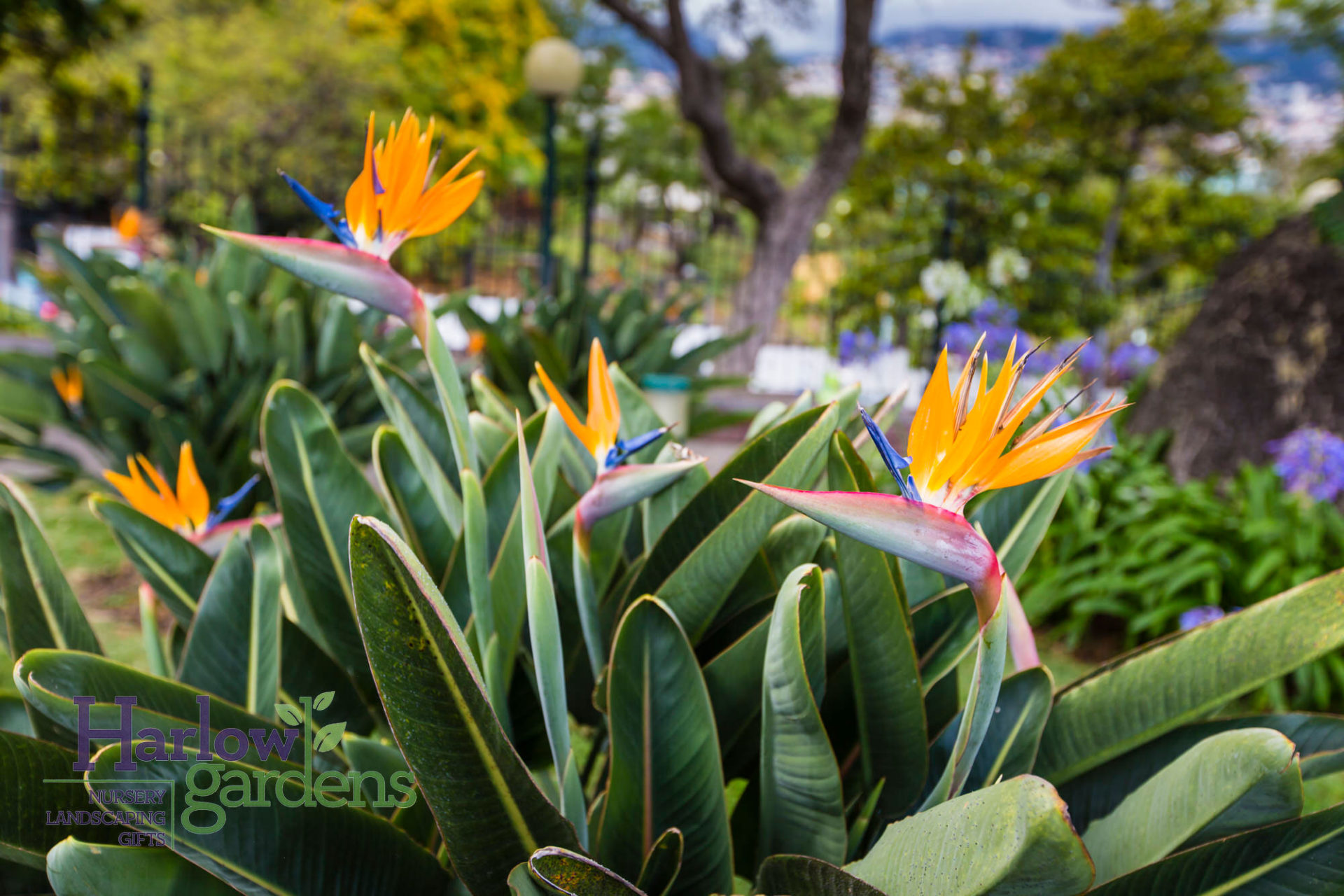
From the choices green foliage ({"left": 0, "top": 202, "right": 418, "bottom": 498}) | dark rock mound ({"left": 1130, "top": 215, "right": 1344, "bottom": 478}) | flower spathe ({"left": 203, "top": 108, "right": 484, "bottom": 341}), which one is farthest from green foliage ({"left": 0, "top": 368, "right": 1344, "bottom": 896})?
dark rock mound ({"left": 1130, "top": 215, "right": 1344, "bottom": 478})

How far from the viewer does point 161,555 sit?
0.86 m

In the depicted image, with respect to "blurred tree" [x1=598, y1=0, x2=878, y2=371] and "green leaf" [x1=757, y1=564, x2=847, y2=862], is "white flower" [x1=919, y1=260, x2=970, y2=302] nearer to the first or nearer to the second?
"blurred tree" [x1=598, y1=0, x2=878, y2=371]

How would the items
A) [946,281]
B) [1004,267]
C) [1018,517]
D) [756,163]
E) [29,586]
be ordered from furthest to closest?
1. [756,163]
2. [1004,267]
3. [946,281]
4. [1018,517]
5. [29,586]

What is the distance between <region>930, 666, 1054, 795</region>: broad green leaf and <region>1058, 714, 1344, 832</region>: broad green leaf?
0.02 m

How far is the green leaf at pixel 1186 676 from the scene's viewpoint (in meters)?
0.65

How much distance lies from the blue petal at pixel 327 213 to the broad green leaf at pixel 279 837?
0.36 metres

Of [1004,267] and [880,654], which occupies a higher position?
[1004,267]

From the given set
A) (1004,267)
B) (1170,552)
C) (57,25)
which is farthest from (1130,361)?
(57,25)

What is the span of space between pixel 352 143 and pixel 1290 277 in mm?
10488

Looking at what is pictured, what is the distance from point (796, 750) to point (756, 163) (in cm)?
745

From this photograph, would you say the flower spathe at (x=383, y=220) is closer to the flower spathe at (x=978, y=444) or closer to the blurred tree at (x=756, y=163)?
the flower spathe at (x=978, y=444)

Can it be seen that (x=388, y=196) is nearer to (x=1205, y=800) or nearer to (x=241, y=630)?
(x=241, y=630)

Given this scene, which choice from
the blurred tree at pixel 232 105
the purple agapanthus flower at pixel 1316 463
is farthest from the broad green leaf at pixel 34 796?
the blurred tree at pixel 232 105

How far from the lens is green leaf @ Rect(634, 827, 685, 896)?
0.60m
